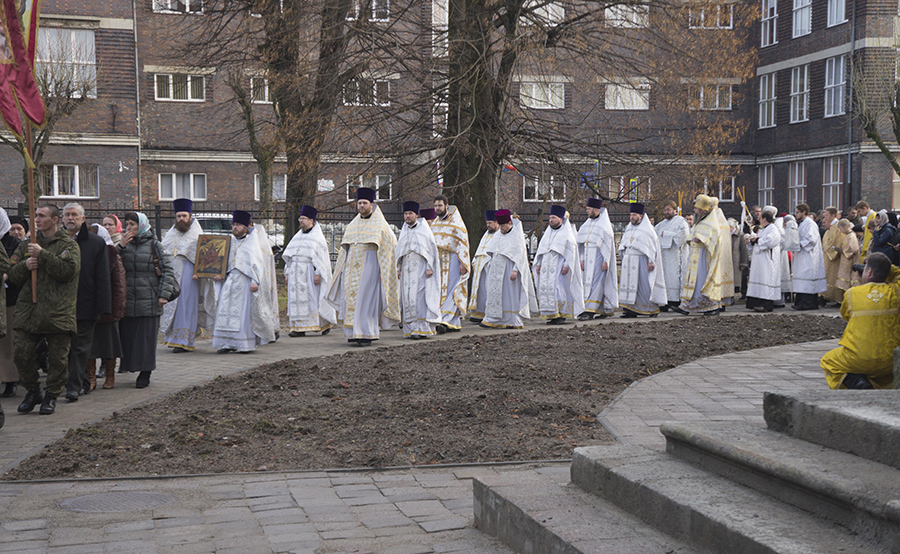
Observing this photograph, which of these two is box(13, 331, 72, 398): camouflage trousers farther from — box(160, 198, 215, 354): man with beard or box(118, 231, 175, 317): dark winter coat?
box(160, 198, 215, 354): man with beard

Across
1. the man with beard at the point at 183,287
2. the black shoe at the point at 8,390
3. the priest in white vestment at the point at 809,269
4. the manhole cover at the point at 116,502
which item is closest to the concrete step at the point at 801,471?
the manhole cover at the point at 116,502

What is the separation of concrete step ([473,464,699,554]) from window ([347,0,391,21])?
14.0 m

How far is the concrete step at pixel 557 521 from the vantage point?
3893mm

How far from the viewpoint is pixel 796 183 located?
4000cm

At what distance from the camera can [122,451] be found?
686 cm

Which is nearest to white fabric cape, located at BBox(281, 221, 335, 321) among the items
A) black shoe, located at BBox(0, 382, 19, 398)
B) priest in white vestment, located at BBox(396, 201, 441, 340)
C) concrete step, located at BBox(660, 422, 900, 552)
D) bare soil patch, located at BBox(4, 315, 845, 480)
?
priest in white vestment, located at BBox(396, 201, 441, 340)

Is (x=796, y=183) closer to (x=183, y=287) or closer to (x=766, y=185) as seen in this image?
(x=766, y=185)

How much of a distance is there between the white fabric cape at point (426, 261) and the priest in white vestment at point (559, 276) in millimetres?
2686

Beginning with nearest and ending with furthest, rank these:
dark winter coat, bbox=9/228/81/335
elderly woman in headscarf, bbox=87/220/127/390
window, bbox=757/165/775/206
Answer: dark winter coat, bbox=9/228/81/335 → elderly woman in headscarf, bbox=87/220/127/390 → window, bbox=757/165/775/206

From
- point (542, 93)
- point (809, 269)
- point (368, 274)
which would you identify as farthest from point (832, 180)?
point (368, 274)

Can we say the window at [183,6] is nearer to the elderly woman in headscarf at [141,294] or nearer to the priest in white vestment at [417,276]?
the priest in white vestment at [417,276]

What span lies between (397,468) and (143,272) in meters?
5.23

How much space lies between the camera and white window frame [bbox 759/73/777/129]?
4134 cm

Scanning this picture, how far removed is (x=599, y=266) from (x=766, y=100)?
2725 cm
